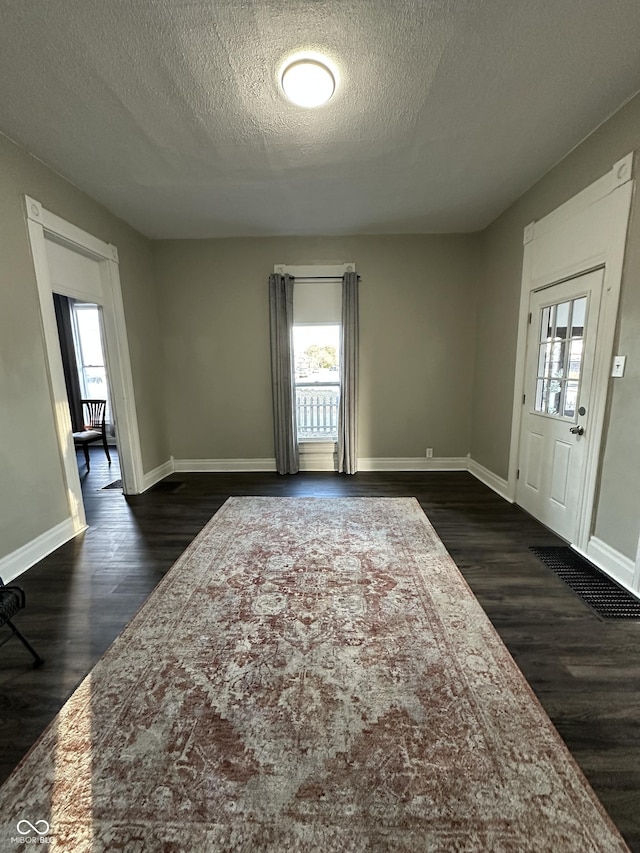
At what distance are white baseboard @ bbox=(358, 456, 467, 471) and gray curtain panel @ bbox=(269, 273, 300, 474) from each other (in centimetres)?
96

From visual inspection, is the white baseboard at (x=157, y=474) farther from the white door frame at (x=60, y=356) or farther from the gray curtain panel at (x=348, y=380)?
the gray curtain panel at (x=348, y=380)

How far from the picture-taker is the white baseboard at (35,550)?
229cm

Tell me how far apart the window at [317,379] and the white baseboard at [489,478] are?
1756 millimetres

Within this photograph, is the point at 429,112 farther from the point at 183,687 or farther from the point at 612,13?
the point at 183,687

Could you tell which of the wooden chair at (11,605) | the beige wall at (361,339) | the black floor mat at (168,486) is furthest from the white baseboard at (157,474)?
the wooden chair at (11,605)

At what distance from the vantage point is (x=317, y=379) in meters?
4.54

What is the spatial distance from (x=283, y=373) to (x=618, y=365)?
10.4ft

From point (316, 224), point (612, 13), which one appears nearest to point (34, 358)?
point (316, 224)

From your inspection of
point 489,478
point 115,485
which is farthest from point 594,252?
point 115,485

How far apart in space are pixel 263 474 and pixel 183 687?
311 centimetres

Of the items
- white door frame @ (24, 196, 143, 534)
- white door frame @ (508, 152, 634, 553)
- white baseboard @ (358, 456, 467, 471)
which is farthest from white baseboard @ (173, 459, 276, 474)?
white door frame @ (508, 152, 634, 553)

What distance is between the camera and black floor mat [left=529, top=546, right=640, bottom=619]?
76.1 inches

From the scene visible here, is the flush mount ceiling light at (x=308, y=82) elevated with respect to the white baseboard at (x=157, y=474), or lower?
elevated

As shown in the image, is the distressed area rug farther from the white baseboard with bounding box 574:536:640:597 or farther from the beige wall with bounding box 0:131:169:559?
the beige wall with bounding box 0:131:169:559
